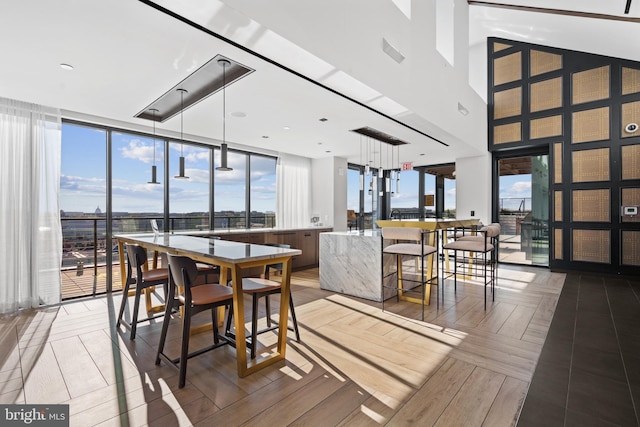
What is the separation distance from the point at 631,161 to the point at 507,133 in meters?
2.00

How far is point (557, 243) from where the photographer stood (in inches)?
233

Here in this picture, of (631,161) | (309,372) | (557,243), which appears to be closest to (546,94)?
(631,161)

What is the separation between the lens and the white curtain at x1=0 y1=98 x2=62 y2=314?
3.56 metres

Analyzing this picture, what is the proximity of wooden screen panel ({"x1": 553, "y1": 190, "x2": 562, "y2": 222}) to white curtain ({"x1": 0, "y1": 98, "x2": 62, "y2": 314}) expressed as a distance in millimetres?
8155

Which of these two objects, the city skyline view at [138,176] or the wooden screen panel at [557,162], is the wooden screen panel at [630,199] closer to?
the wooden screen panel at [557,162]

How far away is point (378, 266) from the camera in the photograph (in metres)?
4.02

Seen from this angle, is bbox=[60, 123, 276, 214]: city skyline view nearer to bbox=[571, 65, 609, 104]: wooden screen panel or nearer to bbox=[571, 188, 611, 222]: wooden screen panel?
bbox=[571, 188, 611, 222]: wooden screen panel

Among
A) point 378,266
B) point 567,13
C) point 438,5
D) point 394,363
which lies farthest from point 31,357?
point 567,13

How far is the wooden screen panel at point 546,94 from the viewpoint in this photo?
5.87 metres

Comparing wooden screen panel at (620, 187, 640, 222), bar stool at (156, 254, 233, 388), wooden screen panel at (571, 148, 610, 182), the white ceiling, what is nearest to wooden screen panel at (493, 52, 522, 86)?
the white ceiling

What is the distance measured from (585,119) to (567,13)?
1948 mm

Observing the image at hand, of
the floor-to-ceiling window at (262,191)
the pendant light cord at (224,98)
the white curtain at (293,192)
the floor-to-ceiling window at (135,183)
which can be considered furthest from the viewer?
the white curtain at (293,192)

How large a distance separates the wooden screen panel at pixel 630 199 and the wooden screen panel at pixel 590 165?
1.16 feet

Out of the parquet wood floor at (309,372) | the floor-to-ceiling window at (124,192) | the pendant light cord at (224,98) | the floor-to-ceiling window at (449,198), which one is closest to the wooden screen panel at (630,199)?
the floor-to-ceiling window at (449,198)
